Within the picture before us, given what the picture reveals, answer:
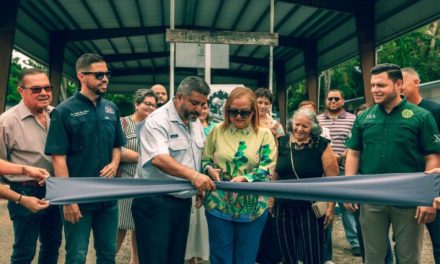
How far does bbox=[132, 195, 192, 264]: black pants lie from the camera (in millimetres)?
3240

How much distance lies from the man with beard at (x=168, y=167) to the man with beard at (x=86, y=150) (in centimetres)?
31

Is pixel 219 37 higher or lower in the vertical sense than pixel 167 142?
higher

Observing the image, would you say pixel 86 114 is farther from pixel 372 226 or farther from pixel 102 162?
pixel 372 226

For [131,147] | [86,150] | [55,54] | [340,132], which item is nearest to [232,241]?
[86,150]

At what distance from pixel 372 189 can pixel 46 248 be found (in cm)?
262

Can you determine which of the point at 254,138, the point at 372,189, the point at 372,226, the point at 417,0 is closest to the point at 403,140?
the point at 372,189

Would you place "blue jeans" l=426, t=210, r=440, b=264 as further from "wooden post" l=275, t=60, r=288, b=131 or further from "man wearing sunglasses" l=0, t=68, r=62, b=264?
"wooden post" l=275, t=60, r=288, b=131

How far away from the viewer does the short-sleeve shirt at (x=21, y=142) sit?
3547 millimetres

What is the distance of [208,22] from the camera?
1648cm

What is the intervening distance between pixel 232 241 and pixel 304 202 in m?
0.78

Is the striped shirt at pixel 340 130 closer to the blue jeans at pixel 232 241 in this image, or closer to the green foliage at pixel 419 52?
the blue jeans at pixel 232 241

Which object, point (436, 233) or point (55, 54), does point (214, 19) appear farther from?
point (436, 233)

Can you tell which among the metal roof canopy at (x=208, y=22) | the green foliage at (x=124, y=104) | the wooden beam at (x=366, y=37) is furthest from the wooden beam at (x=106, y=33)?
the green foliage at (x=124, y=104)

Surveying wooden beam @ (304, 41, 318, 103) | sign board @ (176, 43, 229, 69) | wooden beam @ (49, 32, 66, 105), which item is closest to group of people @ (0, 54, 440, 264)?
sign board @ (176, 43, 229, 69)
